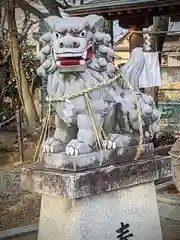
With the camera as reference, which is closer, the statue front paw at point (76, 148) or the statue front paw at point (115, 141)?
the statue front paw at point (76, 148)

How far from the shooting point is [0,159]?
33.1 feet

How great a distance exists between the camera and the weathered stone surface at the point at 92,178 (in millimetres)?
3045

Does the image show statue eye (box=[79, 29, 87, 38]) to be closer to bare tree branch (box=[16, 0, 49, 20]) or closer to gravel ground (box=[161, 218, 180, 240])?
gravel ground (box=[161, 218, 180, 240])

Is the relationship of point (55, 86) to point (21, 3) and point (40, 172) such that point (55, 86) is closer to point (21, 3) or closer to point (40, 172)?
Answer: point (40, 172)

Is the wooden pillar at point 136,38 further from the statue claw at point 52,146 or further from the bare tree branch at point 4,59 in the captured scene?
the statue claw at point 52,146

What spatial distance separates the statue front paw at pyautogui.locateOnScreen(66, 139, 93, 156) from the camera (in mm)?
3164

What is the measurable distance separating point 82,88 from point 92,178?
63cm

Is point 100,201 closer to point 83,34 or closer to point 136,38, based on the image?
point 83,34

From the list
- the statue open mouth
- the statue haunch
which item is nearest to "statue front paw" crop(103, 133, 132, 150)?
the statue haunch

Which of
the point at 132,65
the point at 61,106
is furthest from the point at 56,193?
the point at 132,65

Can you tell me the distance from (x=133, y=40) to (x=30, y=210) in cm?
363

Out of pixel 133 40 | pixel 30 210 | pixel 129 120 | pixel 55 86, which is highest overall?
pixel 133 40

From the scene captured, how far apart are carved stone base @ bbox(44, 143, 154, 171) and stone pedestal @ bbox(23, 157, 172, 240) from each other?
6 centimetres

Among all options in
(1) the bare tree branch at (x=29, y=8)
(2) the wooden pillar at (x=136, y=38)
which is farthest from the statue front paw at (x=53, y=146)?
(1) the bare tree branch at (x=29, y=8)
